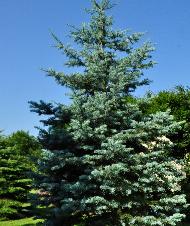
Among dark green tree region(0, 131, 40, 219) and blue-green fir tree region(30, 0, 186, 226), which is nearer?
blue-green fir tree region(30, 0, 186, 226)

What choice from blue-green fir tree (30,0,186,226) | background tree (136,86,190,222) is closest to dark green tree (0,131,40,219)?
background tree (136,86,190,222)

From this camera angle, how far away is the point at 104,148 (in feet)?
41.5

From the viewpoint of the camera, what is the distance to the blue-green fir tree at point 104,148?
12344mm

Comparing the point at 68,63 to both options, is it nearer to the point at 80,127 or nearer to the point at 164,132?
the point at 80,127

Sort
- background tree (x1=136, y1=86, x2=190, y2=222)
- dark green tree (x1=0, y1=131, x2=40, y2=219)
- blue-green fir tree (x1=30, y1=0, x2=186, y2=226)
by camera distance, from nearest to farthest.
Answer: blue-green fir tree (x1=30, y1=0, x2=186, y2=226) → background tree (x1=136, y1=86, x2=190, y2=222) → dark green tree (x1=0, y1=131, x2=40, y2=219)

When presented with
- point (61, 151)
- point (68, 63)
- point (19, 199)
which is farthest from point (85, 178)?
point (19, 199)

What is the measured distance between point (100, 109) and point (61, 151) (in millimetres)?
1753

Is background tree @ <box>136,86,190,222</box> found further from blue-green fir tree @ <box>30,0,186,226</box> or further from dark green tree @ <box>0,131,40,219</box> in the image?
dark green tree @ <box>0,131,40,219</box>

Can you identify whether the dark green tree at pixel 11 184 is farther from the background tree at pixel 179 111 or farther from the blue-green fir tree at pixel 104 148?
the blue-green fir tree at pixel 104 148

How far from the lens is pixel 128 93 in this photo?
14344mm

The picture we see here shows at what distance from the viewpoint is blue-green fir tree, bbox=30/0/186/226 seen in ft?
40.5

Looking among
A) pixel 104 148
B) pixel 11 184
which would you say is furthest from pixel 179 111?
pixel 11 184

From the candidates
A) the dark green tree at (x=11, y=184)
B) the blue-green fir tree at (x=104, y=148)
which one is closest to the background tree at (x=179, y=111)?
the blue-green fir tree at (x=104, y=148)

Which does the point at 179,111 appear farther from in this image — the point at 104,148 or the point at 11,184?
the point at 11,184
